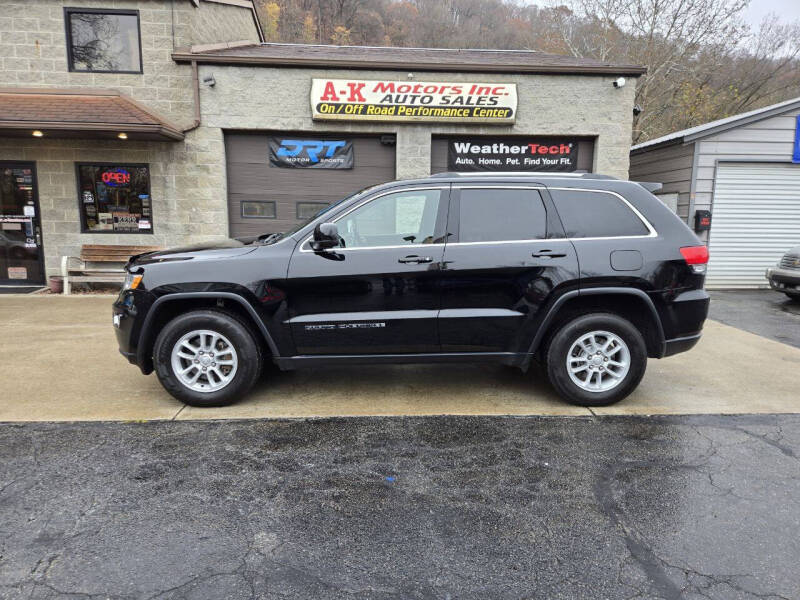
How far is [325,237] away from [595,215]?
223 cm

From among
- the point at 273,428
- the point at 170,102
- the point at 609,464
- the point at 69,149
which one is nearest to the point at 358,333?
the point at 273,428

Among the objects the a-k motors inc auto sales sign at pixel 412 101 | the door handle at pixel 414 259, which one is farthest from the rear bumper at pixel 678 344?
the a-k motors inc auto sales sign at pixel 412 101

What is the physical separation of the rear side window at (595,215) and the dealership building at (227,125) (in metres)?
6.24

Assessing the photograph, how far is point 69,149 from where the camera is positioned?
9938 mm

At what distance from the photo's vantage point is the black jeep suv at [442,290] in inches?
169

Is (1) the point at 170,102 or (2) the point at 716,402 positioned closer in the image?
(2) the point at 716,402

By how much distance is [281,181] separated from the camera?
1051 centimetres

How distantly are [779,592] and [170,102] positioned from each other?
35.7ft

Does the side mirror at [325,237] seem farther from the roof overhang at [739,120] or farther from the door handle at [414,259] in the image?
the roof overhang at [739,120]

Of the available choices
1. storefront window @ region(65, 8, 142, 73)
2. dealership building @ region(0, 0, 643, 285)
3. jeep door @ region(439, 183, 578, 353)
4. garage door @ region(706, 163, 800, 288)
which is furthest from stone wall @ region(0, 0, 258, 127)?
garage door @ region(706, 163, 800, 288)

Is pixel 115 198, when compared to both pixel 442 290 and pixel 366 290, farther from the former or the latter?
pixel 442 290

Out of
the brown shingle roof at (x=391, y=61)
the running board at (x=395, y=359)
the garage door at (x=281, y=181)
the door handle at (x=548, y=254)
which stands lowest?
the running board at (x=395, y=359)

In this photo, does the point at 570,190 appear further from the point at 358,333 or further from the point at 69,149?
the point at 69,149

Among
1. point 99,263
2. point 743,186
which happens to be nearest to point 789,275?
point 743,186
